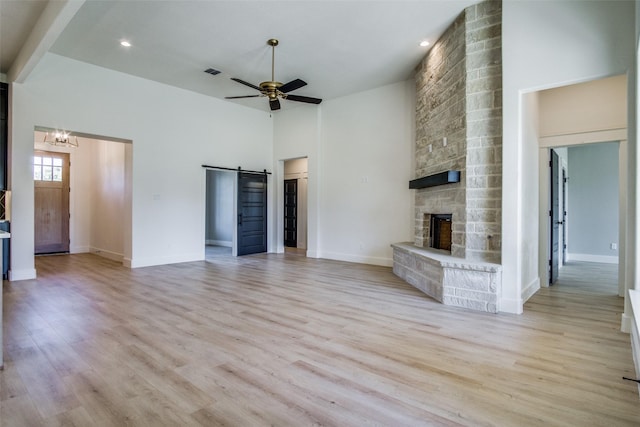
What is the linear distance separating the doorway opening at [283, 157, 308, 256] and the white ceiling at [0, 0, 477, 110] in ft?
12.6

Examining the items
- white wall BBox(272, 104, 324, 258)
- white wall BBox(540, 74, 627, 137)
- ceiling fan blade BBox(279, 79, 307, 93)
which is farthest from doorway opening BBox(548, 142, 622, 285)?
ceiling fan blade BBox(279, 79, 307, 93)

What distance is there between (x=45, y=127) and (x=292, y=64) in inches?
172

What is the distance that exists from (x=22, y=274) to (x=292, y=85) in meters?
5.44

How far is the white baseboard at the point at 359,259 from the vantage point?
6914mm

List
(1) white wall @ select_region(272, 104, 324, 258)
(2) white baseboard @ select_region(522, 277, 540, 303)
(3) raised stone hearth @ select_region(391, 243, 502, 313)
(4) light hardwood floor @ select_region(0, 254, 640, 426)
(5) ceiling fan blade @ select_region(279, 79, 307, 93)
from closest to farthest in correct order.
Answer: (4) light hardwood floor @ select_region(0, 254, 640, 426)
(3) raised stone hearth @ select_region(391, 243, 502, 313)
(2) white baseboard @ select_region(522, 277, 540, 303)
(5) ceiling fan blade @ select_region(279, 79, 307, 93)
(1) white wall @ select_region(272, 104, 324, 258)

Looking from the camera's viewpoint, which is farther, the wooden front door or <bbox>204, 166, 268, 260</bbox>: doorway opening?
<bbox>204, 166, 268, 260</bbox>: doorway opening

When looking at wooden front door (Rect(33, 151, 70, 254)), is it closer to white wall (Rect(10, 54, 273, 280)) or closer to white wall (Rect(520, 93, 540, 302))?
white wall (Rect(10, 54, 273, 280))

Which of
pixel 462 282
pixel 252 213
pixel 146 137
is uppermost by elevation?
pixel 146 137

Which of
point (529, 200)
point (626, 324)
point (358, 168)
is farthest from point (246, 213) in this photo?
point (626, 324)

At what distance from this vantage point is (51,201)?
27.6 feet

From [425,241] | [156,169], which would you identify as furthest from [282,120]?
[425,241]

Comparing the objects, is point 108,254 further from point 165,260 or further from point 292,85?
point 292,85

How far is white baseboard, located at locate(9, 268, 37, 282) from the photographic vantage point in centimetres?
538

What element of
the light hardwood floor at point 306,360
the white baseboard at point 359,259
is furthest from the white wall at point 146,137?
the white baseboard at point 359,259
